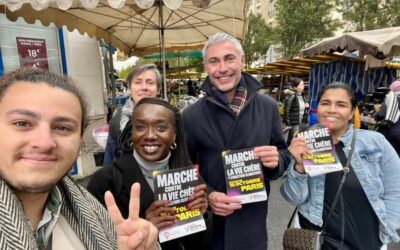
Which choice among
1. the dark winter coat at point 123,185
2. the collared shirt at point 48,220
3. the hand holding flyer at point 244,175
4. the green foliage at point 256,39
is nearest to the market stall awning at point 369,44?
the hand holding flyer at point 244,175

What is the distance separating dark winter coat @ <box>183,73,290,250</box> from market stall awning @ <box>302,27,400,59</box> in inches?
203

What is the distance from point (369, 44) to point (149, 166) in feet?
19.9

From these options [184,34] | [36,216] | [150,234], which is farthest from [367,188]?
[184,34]

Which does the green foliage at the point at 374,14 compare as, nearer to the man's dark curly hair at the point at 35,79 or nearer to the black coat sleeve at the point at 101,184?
the black coat sleeve at the point at 101,184

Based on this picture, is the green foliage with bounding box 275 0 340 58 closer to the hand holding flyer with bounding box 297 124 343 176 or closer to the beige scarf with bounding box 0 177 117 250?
the hand holding flyer with bounding box 297 124 343 176

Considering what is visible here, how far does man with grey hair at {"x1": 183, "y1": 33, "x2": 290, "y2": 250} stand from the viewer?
213 cm

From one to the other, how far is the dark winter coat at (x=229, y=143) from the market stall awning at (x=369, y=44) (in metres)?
5.15

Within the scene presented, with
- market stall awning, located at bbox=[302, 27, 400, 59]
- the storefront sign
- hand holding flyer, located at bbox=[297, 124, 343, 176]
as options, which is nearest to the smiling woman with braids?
hand holding flyer, located at bbox=[297, 124, 343, 176]

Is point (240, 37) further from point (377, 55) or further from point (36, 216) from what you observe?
point (36, 216)

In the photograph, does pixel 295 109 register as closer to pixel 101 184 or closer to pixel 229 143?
pixel 229 143

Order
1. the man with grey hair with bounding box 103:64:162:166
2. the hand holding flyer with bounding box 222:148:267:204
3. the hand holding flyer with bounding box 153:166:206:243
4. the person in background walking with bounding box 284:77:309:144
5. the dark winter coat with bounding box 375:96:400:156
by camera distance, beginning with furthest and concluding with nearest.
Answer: the person in background walking with bounding box 284:77:309:144, the dark winter coat with bounding box 375:96:400:156, the man with grey hair with bounding box 103:64:162:166, the hand holding flyer with bounding box 222:148:267:204, the hand holding flyer with bounding box 153:166:206:243

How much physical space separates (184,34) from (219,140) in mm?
4821

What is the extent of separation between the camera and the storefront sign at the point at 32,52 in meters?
5.28

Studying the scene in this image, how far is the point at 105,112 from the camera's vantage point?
Answer: 670 centimetres
